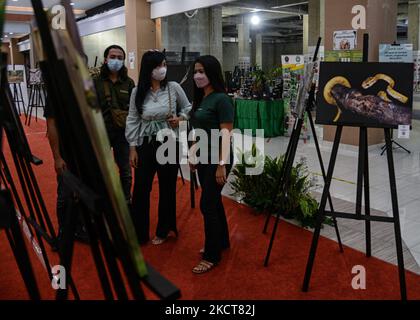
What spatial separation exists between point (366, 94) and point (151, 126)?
1399 millimetres

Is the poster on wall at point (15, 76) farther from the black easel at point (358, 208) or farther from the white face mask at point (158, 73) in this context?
the black easel at point (358, 208)

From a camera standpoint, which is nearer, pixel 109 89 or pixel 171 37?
pixel 109 89

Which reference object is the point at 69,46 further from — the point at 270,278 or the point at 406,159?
the point at 406,159

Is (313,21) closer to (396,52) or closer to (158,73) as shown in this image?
(396,52)

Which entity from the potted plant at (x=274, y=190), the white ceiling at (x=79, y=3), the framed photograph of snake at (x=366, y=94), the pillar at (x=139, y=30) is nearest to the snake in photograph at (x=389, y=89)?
the framed photograph of snake at (x=366, y=94)

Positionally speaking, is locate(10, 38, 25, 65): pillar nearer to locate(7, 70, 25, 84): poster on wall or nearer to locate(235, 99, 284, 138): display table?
locate(7, 70, 25, 84): poster on wall

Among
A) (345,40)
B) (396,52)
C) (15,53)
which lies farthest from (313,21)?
(15,53)

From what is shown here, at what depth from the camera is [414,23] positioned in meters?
13.9

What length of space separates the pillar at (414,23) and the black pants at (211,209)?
515 inches

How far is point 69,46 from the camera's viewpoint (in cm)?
104

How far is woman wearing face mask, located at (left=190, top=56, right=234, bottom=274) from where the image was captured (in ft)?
8.72

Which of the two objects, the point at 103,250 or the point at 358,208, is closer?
the point at 103,250
